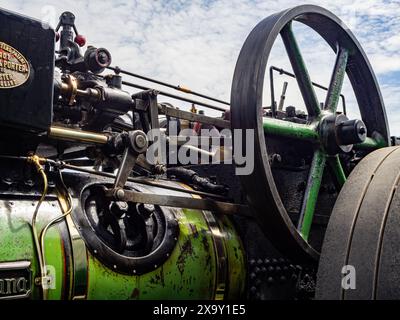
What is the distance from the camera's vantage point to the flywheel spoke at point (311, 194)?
7.49 feet

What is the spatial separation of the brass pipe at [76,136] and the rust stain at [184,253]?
575mm

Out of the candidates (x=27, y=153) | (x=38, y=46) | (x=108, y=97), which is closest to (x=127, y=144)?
(x=108, y=97)

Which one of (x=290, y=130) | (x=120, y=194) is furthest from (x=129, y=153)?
(x=290, y=130)

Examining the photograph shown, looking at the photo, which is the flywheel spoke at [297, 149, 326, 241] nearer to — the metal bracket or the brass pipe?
the metal bracket

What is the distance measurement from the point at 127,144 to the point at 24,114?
49 centimetres

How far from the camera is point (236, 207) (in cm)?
242

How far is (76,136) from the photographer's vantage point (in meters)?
1.95

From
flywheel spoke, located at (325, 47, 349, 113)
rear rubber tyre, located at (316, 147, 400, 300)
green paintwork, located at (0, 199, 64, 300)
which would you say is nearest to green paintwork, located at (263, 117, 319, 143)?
flywheel spoke, located at (325, 47, 349, 113)

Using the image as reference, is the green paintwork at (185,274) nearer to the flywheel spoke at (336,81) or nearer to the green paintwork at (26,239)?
the green paintwork at (26,239)

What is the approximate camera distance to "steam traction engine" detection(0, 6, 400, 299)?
1.71 meters

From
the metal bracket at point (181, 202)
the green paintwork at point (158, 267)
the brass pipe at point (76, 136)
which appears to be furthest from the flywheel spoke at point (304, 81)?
the brass pipe at point (76, 136)

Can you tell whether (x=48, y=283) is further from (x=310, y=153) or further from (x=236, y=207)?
(x=310, y=153)

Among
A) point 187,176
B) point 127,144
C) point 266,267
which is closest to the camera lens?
point 127,144

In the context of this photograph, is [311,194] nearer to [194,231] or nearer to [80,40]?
[194,231]
